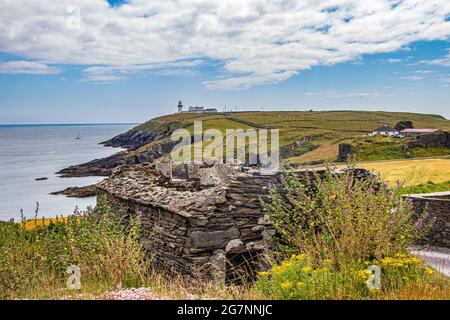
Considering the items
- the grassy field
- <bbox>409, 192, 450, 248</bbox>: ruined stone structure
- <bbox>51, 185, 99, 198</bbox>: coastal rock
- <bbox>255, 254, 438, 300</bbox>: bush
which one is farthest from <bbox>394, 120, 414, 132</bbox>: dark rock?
<bbox>255, 254, 438, 300</bbox>: bush

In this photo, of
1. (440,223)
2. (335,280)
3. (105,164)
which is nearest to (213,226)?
(335,280)

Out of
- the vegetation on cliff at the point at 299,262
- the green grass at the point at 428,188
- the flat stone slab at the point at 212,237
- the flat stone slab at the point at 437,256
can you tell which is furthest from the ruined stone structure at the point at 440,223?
the flat stone slab at the point at 212,237

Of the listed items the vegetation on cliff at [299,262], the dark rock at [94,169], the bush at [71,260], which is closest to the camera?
the vegetation on cliff at [299,262]

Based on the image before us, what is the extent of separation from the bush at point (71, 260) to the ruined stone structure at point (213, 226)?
913 millimetres

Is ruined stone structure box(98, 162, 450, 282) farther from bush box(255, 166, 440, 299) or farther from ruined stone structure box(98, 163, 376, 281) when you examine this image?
bush box(255, 166, 440, 299)

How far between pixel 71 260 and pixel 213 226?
2.84 metres

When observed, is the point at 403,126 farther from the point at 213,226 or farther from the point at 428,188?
the point at 213,226

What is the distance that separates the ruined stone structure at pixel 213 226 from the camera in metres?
9.13

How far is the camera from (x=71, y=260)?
8484mm

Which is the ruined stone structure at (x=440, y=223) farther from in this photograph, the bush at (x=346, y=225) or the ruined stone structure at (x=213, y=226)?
the bush at (x=346, y=225)

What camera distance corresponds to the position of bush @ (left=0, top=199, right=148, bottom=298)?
7.29m

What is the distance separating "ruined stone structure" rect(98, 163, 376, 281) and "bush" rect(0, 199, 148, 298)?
0.91m
